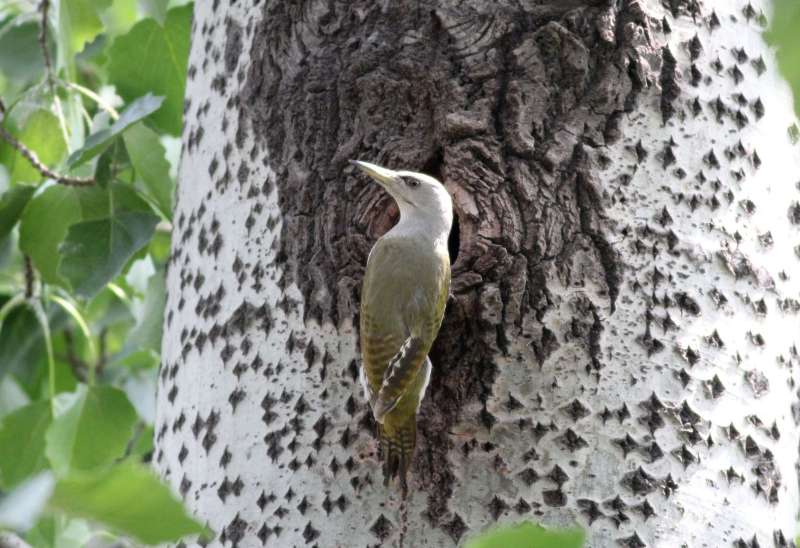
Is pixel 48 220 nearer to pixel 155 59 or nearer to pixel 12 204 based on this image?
pixel 12 204

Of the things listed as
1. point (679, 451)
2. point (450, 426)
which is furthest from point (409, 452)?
point (679, 451)

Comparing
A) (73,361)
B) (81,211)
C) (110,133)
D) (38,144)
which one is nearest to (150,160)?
(110,133)

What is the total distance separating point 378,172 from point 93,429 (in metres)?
1.14

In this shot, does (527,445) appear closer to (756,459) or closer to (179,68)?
(756,459)

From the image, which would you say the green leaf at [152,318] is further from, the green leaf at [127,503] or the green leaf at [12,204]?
the green leaf at [127,503]

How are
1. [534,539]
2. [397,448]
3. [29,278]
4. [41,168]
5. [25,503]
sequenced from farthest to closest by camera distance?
[29,278], [41,168], [397,448], [534,539], [25,503]

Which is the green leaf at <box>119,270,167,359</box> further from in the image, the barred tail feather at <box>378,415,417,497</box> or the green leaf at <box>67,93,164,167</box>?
the barred tail feather at <box>378,415,417,497</box>

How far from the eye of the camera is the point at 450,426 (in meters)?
1.69

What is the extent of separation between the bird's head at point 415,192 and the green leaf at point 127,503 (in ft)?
3.75

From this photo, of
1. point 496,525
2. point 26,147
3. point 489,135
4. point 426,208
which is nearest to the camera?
point 496,525

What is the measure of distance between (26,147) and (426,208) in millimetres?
1201

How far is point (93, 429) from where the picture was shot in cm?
254

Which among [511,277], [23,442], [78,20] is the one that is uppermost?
[78,20]

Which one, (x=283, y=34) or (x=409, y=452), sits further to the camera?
(x=283, y=34)
